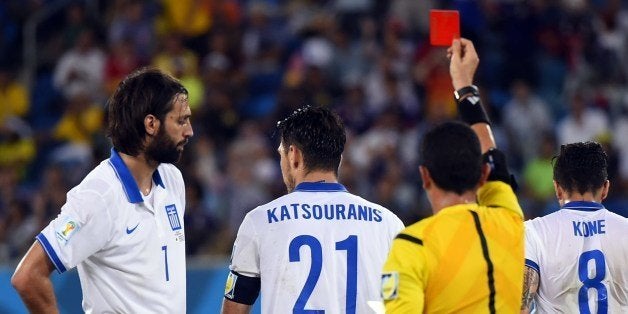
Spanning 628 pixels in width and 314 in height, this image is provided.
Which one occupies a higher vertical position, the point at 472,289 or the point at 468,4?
the point at 468,4

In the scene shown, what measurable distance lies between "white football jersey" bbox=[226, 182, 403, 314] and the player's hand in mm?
790

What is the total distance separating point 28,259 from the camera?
15.5ft

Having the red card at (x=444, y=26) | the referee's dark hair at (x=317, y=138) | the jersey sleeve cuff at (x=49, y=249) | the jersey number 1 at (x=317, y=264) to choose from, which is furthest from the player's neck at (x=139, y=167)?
the red card at (x=444, y=26)

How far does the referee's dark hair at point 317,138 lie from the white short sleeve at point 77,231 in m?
0.86

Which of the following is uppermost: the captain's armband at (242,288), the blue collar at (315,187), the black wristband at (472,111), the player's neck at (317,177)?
the black wristband at (472,111)

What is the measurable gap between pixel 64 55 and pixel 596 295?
10584 millimetres

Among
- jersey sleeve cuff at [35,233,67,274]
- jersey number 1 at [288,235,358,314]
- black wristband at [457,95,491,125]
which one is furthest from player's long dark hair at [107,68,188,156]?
black wristband at [457,95,491,125]

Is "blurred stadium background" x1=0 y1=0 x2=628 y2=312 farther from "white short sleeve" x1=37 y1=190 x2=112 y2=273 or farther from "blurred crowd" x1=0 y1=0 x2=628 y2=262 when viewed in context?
"white short sleeve" x1=37 y1=190 x2=112 y2=273

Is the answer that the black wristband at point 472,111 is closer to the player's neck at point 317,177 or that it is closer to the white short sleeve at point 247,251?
the player's neck at point 317,177

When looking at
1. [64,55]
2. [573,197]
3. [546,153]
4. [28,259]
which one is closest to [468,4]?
[546,153]

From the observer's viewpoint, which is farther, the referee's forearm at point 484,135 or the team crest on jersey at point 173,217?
the team crest on jersey at point 173,217

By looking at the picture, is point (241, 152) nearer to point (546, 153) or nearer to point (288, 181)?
point (546, 153)

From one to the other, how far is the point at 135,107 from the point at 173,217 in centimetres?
55

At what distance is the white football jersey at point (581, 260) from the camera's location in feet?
17.9
